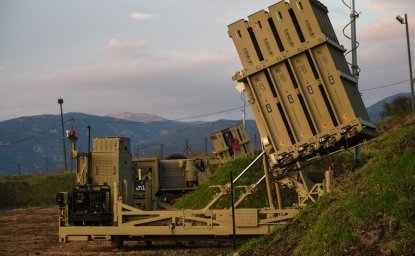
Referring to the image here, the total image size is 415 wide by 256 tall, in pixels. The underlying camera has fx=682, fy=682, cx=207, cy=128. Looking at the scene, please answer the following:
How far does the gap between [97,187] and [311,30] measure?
7759 mm

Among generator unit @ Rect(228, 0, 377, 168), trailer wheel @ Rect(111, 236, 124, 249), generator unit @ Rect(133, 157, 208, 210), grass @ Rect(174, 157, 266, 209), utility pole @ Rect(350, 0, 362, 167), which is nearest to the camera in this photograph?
generator unit @ Rect(228, 0, 377, 168)

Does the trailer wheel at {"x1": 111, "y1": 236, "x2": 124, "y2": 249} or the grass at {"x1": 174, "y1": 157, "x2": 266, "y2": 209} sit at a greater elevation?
the grass at {"x1": 174, "y1": 157, "x2": 266, "y2": 209}

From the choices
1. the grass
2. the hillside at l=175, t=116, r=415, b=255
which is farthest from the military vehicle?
the grass

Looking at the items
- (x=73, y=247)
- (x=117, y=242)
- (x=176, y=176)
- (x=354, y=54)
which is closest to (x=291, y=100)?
(x=354, y=54)

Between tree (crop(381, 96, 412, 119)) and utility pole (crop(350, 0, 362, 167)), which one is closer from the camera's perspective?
utility pole (crop(350, 0, 362, 167))

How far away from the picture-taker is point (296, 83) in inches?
622

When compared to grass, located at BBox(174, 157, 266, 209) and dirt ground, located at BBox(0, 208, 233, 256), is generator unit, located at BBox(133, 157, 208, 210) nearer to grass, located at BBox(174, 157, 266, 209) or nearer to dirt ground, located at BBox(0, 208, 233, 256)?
grass, located at BBox(174, 157, 266, 209)

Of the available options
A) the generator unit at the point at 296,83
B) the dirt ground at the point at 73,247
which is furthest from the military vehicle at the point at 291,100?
the dirt ground at the point at 73,247

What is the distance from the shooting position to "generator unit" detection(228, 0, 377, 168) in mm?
15555

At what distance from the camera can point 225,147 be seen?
1369 inches

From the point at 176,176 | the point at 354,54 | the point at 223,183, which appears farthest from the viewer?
the point at 176,176

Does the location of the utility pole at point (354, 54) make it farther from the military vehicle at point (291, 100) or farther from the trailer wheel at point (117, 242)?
the trailer wheel at point (117, 242)

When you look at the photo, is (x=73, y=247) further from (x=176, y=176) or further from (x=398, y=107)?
(x=398, y=107)

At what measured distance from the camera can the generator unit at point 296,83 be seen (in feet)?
51.0
